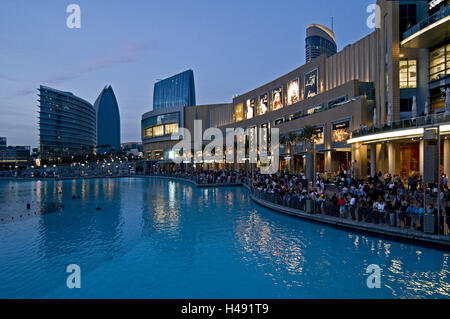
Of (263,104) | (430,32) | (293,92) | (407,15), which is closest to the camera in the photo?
(430,32)

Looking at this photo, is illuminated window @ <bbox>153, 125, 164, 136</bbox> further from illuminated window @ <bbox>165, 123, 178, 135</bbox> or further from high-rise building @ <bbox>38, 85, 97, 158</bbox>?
high-rise building @ <bbox>38, 85, 97, 158</bbox>

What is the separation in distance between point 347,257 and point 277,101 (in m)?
48.1

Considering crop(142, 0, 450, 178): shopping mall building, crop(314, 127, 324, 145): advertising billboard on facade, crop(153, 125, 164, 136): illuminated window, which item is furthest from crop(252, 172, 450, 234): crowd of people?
crop(153, 125, 164, 136): illuminated window

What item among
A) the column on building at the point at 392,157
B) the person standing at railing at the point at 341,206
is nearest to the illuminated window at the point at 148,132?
the column on building at the point at 392,157

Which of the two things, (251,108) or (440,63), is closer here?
(440,63)

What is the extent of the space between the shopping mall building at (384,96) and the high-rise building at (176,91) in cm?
9174

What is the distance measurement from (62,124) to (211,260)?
170285 mm

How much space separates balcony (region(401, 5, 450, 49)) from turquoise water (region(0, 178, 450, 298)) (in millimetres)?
21608

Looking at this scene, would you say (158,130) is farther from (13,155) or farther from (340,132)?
(13,155)

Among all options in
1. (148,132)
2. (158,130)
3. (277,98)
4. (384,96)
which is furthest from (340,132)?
(148,132)

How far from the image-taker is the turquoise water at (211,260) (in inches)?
354

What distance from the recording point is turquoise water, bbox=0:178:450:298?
8992 mm

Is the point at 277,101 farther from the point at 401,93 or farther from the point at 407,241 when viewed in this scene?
the point at 407,241

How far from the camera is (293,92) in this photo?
51781 mm
